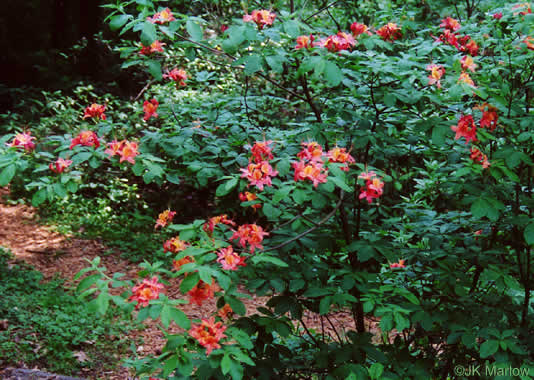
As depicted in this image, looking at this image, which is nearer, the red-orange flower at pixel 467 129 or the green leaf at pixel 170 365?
the green leaf at pixel 170 365

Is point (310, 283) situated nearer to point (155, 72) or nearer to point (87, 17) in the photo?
point (155, 72)

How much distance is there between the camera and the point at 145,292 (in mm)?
1546

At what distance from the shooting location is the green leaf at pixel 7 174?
5.72 ft

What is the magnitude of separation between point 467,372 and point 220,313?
1186mm

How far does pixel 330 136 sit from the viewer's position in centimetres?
218

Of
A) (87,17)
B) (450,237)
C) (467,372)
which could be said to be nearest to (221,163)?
(450,237)

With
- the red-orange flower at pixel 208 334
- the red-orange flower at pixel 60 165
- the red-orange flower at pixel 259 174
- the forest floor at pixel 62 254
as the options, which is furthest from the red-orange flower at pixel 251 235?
the forest floor at pixel 62 254

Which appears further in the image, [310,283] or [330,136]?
[330,136]

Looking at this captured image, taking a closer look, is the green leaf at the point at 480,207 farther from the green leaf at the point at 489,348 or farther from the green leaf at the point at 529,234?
the green leaf at the point at 489,348

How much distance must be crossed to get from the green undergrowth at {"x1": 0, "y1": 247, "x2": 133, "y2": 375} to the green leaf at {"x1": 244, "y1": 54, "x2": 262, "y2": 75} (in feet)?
6.02

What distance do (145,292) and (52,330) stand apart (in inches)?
93.1

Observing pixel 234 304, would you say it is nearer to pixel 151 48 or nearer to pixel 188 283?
pixel 188 283

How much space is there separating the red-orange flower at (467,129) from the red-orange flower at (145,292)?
1.18 metres

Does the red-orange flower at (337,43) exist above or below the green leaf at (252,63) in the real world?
above
